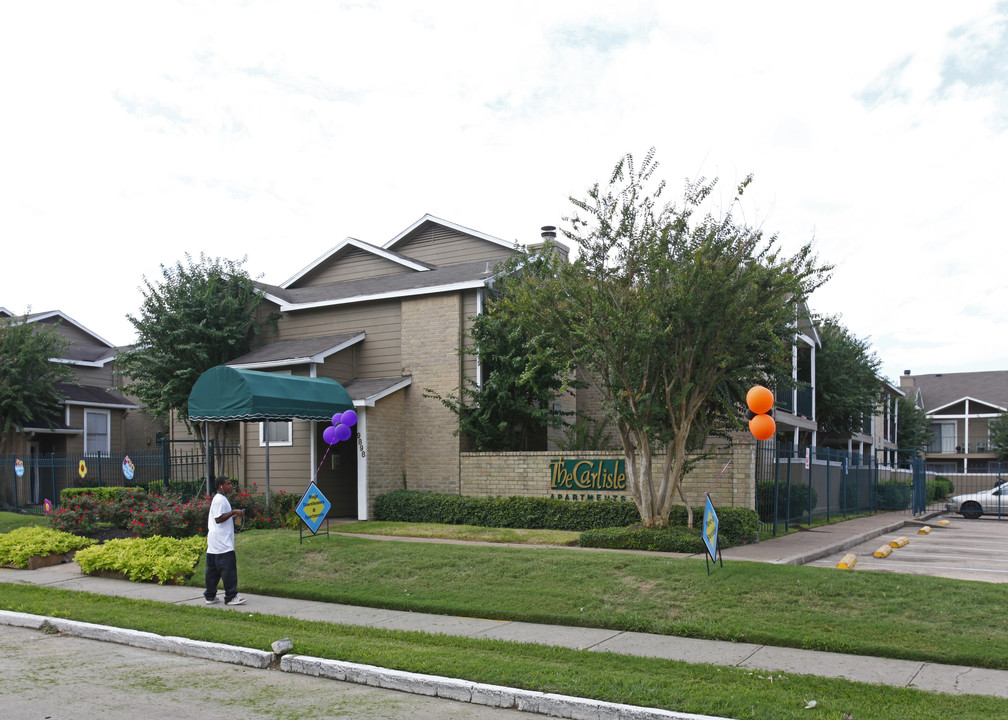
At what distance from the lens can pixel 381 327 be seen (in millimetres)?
22938

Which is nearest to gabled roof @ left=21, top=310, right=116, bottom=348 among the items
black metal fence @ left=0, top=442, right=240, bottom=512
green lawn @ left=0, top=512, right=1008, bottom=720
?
black metal fence @ left=0, top=442, right=240, bottom=512

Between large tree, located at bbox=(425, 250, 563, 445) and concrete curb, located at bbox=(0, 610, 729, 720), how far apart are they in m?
11.4

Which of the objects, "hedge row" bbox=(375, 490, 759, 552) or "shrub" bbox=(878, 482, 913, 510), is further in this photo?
"shrub" bbox=(878, 482, 913, 510)

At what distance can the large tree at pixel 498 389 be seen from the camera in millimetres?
20219

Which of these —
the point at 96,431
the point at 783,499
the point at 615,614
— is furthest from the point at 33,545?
the point at 96,431

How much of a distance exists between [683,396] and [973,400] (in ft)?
180

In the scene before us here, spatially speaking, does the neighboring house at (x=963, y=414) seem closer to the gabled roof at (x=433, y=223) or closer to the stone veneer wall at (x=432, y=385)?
the gabled roof at (x=433, y=223)

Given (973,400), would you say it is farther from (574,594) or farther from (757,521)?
(574,594)

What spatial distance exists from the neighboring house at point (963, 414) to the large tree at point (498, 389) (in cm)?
4471

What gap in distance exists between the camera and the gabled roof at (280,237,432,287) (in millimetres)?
24656

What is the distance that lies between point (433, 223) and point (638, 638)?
62.4ft

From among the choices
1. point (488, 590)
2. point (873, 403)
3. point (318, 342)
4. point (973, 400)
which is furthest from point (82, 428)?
point (973, 400)

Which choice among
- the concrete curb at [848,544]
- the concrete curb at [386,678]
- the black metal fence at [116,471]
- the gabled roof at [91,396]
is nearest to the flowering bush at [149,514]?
the black metal fence at [116,471]

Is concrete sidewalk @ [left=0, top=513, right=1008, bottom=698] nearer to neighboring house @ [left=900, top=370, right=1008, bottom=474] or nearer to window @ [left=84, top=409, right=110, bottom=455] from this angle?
window @ [left=84, top=409, right=110, bottom=455]
